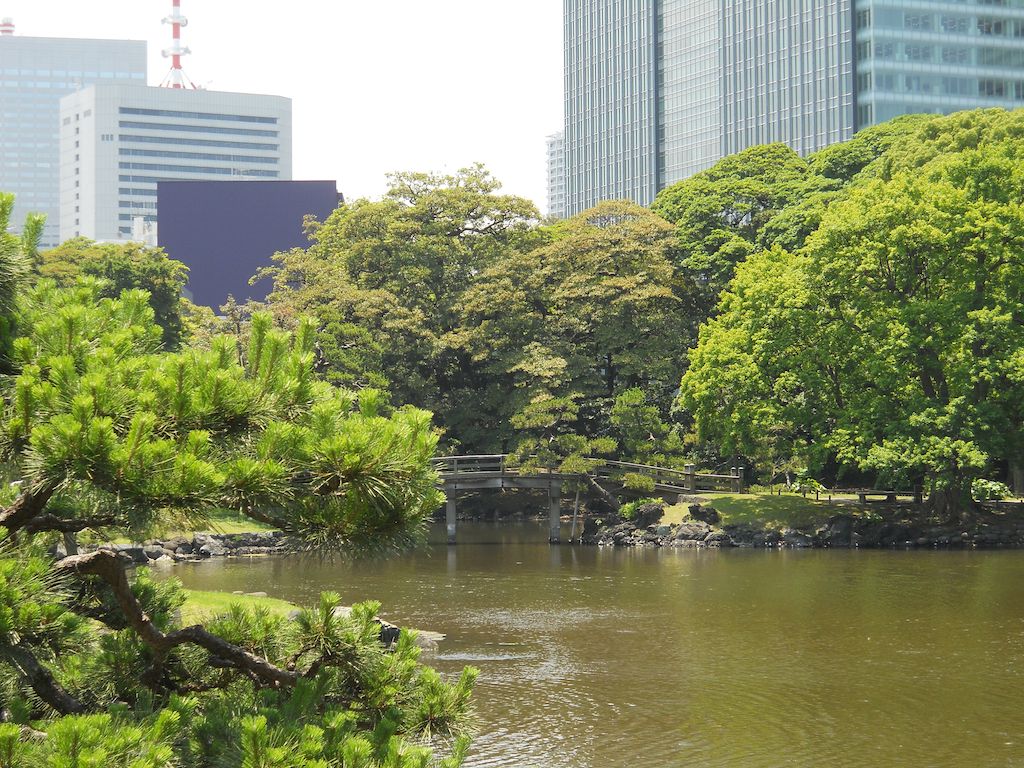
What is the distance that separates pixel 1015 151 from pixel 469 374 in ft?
69.6

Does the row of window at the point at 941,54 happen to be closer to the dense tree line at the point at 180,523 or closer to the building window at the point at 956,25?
the building window at the point at 956,25

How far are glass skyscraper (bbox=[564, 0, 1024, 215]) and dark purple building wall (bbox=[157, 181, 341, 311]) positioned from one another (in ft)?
141

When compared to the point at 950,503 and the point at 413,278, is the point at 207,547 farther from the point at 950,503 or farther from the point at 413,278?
the point at 950,503

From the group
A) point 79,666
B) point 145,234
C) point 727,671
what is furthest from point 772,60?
point 79,666

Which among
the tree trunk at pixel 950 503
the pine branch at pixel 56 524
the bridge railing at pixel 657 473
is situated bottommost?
the tree trunk at pixel 950 503

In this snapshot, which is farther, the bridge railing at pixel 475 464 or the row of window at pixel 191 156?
the row of window at pixel 191 156

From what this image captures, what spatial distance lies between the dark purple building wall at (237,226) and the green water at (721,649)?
51.3 metres

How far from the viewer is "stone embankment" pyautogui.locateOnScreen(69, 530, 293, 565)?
34438 mm

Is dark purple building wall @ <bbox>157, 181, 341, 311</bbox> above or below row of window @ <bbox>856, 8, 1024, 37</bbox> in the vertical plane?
below

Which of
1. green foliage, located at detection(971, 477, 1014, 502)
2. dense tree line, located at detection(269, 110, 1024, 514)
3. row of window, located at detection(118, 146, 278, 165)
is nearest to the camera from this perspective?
dense tree line, located at detection(269, 110, 1024, 514)

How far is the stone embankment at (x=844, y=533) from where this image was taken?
3516 centimetres

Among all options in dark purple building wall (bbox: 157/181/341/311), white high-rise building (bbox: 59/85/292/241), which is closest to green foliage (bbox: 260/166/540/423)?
dark purple building wall (bbox: 157/181/341/311)

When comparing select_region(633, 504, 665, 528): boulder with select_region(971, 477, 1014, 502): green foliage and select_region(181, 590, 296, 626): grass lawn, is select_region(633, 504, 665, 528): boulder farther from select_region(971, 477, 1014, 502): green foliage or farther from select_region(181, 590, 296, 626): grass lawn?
select_region(181, 590, 296, 626): grass lawn

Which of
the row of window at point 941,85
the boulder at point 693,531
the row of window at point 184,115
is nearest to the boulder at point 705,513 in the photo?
the boulder at point 693,531
